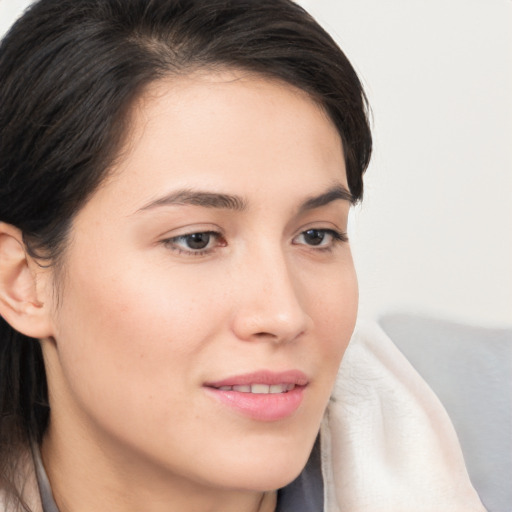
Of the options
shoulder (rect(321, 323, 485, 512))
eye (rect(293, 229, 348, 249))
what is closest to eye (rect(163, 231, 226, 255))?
eye (rect(293, 229, 348, 249))

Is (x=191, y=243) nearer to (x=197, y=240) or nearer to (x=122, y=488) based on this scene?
(x=197, y=240)

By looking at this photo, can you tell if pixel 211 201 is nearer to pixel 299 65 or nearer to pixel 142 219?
pixel 142 219

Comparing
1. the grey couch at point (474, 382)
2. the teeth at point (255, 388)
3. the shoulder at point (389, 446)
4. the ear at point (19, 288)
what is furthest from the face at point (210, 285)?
the grey couch at point (474, 382)

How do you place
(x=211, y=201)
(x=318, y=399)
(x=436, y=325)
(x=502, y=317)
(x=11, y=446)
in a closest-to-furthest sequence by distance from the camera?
(x=211, y=201)
(x=318, y=399)
(x=11, y=446)
(x=436, y=325)
(x=502, y=317)

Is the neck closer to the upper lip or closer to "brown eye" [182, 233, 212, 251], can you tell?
the upper lip

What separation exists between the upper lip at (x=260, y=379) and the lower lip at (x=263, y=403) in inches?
Result: 0.8

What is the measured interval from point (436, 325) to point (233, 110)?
94 cm

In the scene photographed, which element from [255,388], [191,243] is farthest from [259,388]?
[191,243]

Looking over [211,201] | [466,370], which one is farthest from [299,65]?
[466,370]

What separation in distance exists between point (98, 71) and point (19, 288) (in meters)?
0.39

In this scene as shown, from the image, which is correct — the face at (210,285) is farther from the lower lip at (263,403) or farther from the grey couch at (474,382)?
the grey couch at (474,382)

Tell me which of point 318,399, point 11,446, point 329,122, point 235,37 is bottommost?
point 11,446

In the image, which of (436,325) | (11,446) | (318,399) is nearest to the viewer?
(318,399)

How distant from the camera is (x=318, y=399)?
164cm
